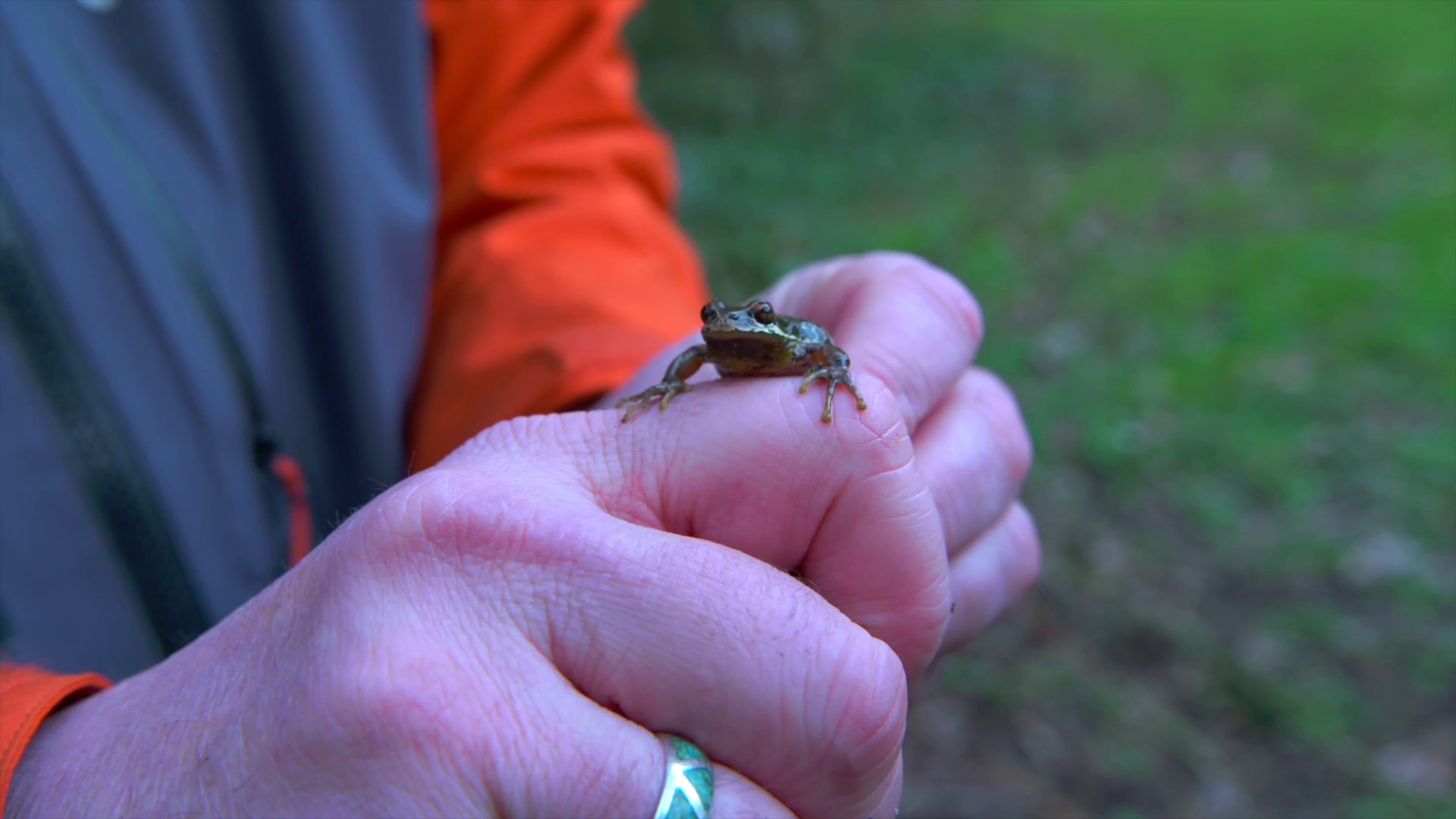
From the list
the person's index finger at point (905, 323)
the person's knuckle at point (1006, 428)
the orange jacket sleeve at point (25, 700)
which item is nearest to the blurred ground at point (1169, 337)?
the person's knuckle at point (1006, 428)

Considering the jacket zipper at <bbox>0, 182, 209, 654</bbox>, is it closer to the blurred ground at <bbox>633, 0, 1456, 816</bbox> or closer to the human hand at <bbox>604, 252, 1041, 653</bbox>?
the human hand at <bbox>604, 252, 1041, 653</bbox>

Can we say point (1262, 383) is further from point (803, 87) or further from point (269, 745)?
point (803, 87)

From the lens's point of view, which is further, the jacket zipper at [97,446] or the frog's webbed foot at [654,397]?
the jacket zipper at [97,446]

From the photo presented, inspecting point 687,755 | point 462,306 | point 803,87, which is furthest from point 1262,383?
point 803,87

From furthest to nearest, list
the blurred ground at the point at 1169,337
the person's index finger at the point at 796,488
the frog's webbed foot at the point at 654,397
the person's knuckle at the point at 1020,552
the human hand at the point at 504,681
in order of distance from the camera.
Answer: the blurred ground at the point at 1169,337 < the person's knuckle at the point at 1020,552 < the frog's webbed foot at the point at 654,397 < the person's index finger at the point at 796,488 < the human hand at the point at 504,681

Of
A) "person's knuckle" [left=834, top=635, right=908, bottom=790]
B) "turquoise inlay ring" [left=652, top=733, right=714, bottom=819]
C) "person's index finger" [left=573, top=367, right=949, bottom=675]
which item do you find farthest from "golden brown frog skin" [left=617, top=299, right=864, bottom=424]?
"turquoise inlay ring" [left=652, top=733, right=714, bottom=819]

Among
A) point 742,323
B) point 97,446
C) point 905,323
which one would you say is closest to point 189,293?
point 97,446

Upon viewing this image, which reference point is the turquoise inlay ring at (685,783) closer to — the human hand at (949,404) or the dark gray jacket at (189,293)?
the human hand at (949,404)
